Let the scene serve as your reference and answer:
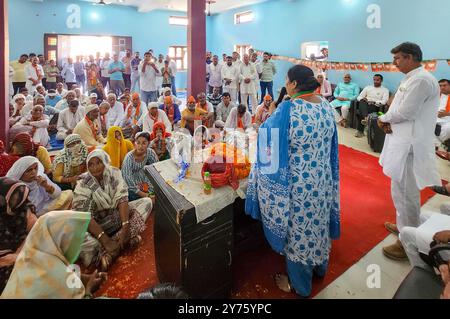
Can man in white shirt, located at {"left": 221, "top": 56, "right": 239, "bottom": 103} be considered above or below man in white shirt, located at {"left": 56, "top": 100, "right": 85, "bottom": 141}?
above

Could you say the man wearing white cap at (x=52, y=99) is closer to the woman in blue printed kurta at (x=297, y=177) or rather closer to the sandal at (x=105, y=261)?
the sandal at (x=105, y=261)

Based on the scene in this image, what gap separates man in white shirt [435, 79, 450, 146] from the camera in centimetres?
498

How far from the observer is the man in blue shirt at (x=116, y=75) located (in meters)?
10.2

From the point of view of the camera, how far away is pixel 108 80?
36.4 ft

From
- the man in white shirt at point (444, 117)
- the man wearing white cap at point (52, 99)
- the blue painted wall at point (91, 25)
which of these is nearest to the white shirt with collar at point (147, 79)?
the man wearing white cap at point (52, 99)

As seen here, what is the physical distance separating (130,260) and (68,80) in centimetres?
988

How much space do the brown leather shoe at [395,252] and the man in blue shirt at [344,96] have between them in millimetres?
5687

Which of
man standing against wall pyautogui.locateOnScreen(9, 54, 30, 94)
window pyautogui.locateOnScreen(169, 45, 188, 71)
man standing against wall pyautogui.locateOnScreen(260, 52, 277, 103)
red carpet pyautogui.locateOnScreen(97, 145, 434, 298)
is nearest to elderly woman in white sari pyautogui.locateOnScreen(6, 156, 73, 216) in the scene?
red carpet pyautogui.locateOnScreen(97, 145, 434, 298)

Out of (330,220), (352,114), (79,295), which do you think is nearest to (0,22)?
(79,295)

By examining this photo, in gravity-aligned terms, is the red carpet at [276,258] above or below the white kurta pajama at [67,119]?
below

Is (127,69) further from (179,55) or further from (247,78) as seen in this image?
(179,55)

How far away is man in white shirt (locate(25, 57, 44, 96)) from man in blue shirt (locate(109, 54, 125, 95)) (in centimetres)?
209

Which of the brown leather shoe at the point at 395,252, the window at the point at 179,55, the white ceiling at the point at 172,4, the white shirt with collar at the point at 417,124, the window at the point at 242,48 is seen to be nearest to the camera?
the white shirt with collar at the point at 417,124

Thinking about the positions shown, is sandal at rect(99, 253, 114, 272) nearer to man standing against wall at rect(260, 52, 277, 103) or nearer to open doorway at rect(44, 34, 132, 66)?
man standing against wall at rect(260, 52, 277, 103)
